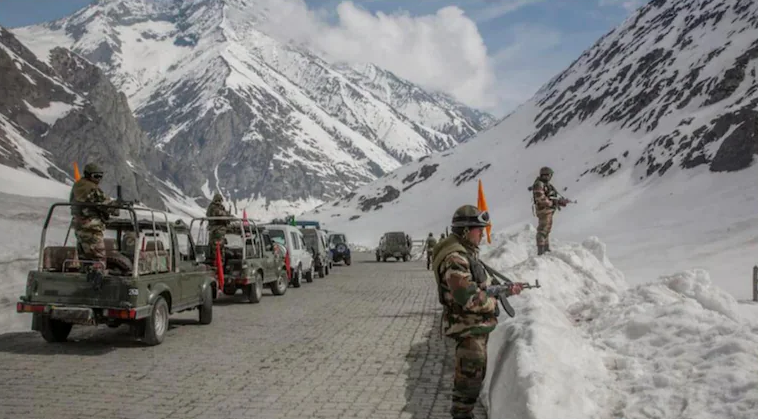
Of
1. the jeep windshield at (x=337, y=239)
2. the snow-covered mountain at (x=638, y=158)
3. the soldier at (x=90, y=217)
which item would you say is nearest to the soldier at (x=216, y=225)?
the soldier at (x=90, y=217)

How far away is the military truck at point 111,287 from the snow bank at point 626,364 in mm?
5257

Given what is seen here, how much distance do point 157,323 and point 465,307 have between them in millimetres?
6607

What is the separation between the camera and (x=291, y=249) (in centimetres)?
2145

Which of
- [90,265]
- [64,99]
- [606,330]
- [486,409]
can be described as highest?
[64,99]

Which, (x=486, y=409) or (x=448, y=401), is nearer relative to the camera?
(x=486, y=409)

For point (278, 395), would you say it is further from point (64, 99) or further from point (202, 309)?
point (64, 99)

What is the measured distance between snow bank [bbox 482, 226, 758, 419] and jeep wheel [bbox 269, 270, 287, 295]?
10.5m

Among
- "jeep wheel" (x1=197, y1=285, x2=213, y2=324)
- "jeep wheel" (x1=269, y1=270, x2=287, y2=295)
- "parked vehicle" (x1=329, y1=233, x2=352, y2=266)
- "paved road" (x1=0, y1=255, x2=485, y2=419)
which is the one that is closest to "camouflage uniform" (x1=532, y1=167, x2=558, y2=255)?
"paved road" (x1=0, y1=255, x2=485, y2=419)

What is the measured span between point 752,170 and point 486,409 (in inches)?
2554

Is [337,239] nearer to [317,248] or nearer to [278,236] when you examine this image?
[317,248]

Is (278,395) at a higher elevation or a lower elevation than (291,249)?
lower

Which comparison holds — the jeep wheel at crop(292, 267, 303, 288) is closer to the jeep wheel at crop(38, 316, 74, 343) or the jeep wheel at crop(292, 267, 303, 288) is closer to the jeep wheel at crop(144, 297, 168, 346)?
the jeep wheel at crop(144, 297, 168, 346)

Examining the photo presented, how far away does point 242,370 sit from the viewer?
8766mm

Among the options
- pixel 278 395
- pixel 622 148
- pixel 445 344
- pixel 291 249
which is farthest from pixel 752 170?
pixel 278 395
